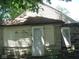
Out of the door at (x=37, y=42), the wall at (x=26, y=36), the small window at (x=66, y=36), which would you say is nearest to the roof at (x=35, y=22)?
the wall at (x=26, y=36)

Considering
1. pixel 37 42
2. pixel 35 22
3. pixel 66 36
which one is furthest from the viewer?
pixel 66 36

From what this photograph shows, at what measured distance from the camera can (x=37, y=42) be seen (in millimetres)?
20906

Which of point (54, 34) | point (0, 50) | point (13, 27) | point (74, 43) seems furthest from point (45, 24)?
point (74, 43)

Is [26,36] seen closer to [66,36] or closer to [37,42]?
[37,42]

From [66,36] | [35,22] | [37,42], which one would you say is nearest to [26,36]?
[37,42]

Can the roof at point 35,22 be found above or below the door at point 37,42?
above

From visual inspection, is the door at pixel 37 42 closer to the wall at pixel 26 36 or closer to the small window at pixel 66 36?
the wall at pixel 26 36

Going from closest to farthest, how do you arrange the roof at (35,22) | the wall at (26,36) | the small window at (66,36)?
the roof at (35,22) → the wall at (26,36) → the small window at (66,36)

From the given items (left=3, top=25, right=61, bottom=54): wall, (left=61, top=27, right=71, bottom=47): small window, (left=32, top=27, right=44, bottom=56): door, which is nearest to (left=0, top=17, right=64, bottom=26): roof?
(left=3, top=25, right=61, bottom=54): wall

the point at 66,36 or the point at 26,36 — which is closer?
the point at 26,36

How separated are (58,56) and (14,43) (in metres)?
3.91

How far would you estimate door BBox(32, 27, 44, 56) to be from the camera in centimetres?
2066

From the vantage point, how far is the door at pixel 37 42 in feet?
67.8

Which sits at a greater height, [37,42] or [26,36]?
[26,36]
